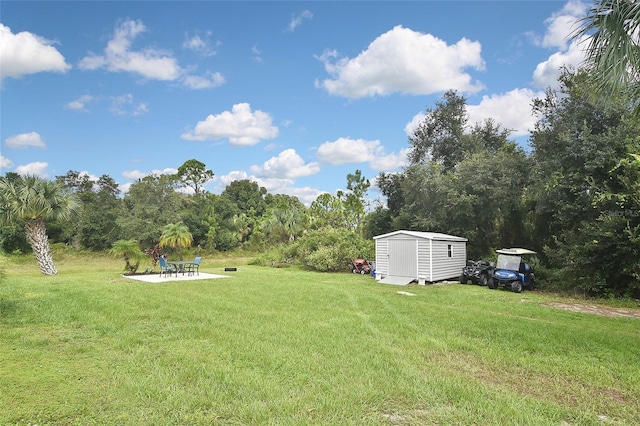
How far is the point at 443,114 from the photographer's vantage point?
22.2 meters

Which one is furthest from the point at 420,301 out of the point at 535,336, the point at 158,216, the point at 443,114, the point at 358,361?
the point at 158,216

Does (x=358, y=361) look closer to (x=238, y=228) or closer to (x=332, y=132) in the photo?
(x=332, y=132)

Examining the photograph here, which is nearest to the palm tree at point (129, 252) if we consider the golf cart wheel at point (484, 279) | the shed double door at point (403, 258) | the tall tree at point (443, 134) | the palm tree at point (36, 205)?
the palm tree at point (36, 205)

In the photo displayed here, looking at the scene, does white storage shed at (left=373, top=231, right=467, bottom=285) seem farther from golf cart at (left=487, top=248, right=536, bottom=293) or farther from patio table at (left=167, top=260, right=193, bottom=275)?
patio table at (left=167, top=260, right=193, bottom=275)

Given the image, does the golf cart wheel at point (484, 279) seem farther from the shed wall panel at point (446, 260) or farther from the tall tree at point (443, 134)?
the tall tree at point (443, 134)

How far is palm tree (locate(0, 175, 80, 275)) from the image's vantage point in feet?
48.2

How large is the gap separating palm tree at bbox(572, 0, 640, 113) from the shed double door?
8.91 meters

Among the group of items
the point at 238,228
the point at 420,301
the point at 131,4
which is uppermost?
the point at 131,4

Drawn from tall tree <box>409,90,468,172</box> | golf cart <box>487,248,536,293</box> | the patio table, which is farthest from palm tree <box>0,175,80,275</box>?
tall tree <box>409,90,468,172</box>

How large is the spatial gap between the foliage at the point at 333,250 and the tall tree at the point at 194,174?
87.1 ft

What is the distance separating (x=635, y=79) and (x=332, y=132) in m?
16.6

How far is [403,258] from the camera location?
14055mm

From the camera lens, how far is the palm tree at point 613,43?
5.02 m

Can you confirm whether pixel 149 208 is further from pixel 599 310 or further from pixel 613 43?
pixel 613 43
